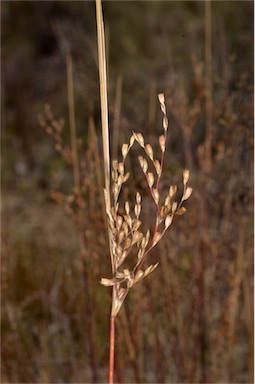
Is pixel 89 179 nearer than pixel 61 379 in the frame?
Yes

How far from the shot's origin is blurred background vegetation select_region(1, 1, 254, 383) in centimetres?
117

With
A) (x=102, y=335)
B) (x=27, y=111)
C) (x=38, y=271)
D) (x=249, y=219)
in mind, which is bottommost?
(x=102, y=335)

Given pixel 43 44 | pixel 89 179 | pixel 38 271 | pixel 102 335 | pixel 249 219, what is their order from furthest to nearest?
pixel 43 44 < pixel 38 271 < pixel 102 335 < pixel 249 219 < pixel 89 179

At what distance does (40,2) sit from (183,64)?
3.69 feet

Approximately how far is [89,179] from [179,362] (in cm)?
39

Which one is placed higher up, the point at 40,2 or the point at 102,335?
the point at 40,2

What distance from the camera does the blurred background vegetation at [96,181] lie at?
46.0 inches

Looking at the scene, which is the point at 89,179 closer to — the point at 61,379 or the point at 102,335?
the point at 61,379

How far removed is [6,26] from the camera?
4277 millimetres

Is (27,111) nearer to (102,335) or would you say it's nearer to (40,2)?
(40,2)

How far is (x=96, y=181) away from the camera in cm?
206

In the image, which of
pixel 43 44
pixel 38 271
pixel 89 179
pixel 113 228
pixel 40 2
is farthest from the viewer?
pixel 43 44

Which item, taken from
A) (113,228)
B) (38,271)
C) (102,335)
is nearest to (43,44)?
(38,271)

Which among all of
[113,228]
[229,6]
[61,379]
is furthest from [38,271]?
[113,228]
